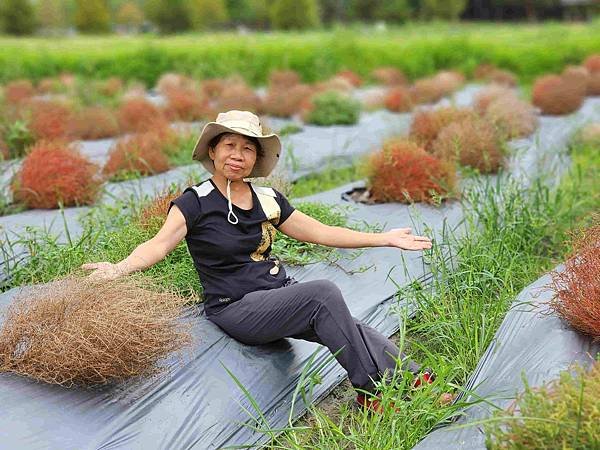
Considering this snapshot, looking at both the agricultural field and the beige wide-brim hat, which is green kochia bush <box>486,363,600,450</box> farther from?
the beige wide-brim hat

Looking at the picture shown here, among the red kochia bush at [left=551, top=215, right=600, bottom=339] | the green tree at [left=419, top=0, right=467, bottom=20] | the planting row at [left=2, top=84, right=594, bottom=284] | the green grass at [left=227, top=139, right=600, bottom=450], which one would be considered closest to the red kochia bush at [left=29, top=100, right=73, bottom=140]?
the planting row at [left=2, top=84, right=594, bottom=284]

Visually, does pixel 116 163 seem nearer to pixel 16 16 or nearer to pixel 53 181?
pixel 53 181

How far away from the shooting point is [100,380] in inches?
114

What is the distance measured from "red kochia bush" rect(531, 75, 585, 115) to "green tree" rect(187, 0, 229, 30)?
21376 mm

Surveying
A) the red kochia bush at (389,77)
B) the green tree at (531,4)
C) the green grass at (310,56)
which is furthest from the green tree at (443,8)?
the red kochia bush at (389,77)

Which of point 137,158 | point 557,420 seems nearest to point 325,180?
point 137,158

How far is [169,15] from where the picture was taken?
30.5 meters

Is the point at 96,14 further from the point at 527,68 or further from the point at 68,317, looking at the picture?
the point at 68,317

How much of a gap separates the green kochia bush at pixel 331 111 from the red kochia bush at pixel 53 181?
5.23 m

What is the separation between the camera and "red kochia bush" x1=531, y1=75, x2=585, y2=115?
11352 mm

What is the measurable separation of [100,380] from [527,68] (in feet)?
53.5

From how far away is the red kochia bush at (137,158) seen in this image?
21.2 feet

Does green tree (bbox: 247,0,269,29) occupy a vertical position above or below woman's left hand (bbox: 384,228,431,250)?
above

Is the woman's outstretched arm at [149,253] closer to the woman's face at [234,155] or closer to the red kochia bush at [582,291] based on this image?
the woman's face at [234,155]
